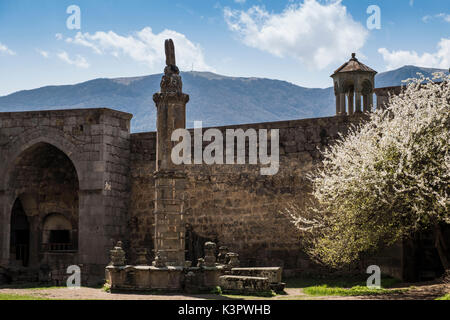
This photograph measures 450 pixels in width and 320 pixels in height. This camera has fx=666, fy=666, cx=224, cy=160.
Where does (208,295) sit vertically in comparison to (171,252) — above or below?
below

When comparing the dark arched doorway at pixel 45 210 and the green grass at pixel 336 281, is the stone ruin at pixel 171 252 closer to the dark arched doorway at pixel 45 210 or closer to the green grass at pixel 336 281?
the green grass at pixel 336 281

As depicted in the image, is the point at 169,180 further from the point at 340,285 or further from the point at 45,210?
the point at 45,210

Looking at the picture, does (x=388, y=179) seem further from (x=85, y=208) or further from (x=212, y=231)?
(x=85, y=208)

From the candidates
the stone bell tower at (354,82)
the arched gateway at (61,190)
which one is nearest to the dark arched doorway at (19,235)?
the arched gateway at (61,190)

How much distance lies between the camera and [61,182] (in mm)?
22875

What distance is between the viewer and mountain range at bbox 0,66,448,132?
181250 mm

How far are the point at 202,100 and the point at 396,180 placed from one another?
175020 mm

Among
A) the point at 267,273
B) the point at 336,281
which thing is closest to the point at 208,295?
the point at 267,273

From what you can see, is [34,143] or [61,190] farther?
[61,190]

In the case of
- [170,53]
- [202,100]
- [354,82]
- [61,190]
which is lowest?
[61,190]

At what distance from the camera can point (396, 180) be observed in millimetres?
13602

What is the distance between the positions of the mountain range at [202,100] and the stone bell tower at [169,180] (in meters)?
159
